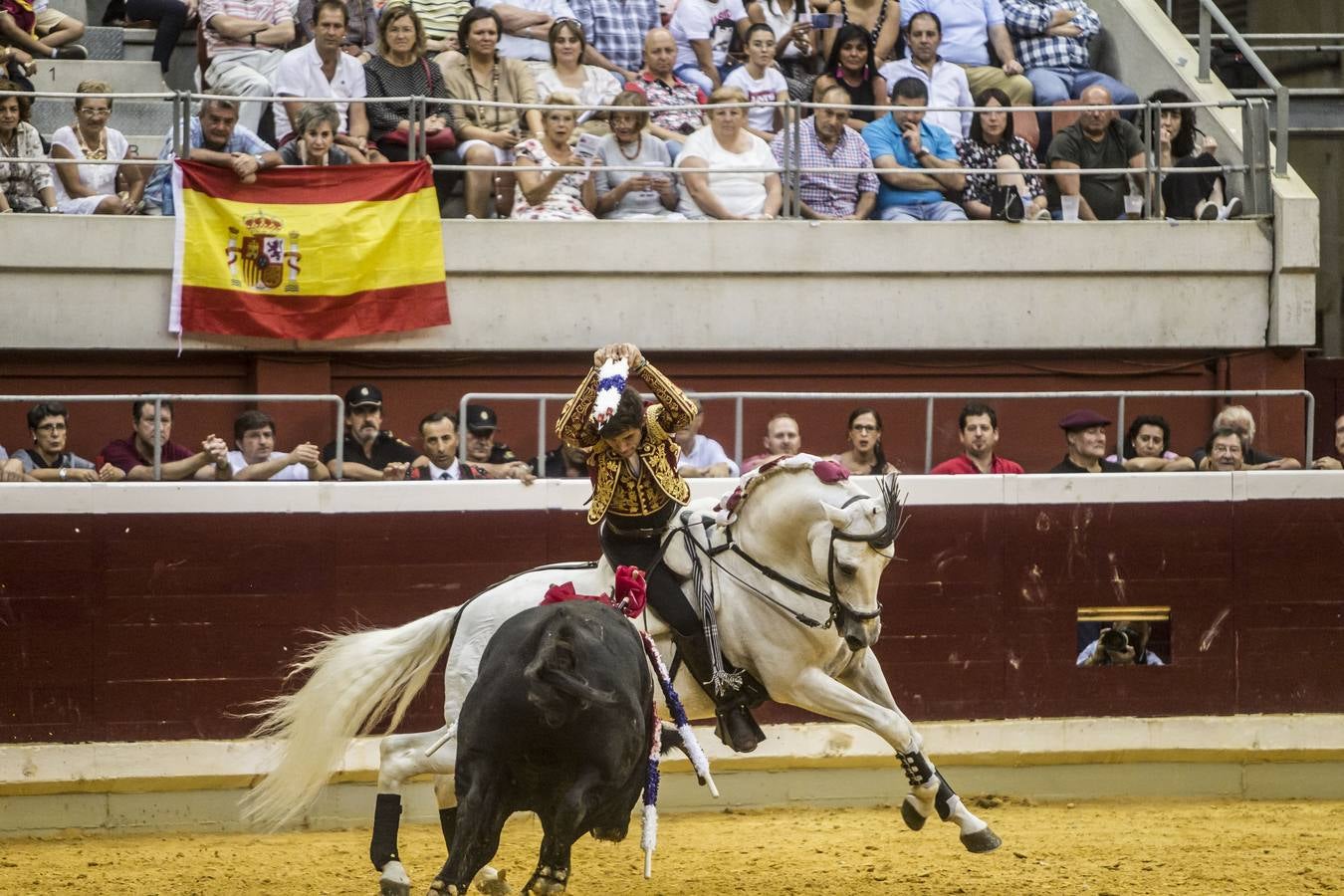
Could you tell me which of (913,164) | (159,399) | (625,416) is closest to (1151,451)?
(913,164)

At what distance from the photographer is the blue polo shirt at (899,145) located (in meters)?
11.2

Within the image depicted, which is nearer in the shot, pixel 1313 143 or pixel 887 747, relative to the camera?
pixel 887 747

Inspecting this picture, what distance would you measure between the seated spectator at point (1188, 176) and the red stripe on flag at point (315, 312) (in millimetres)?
4472

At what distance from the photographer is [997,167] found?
11273 mm

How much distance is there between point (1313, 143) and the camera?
13.8m

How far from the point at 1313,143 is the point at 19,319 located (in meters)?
9.19

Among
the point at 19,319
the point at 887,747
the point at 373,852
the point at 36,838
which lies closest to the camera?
the point at 373,852

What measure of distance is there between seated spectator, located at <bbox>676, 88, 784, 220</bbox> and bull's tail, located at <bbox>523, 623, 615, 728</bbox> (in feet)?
19.1

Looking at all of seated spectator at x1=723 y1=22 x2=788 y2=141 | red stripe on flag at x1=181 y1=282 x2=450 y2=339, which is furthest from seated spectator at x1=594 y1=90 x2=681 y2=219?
red stripe on flag at x1=181 y1=282 x2=450 y2=339

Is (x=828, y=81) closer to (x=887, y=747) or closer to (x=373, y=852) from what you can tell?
(x=887, y=747)

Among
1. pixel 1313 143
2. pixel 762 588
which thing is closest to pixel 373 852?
pixel 762 588

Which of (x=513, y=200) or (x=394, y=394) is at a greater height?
(x=513, y=200)

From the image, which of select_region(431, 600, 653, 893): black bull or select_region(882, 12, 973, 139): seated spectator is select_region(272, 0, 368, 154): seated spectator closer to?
select_region(882, 12, 973, 139): seated spectator

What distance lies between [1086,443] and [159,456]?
4607mm
